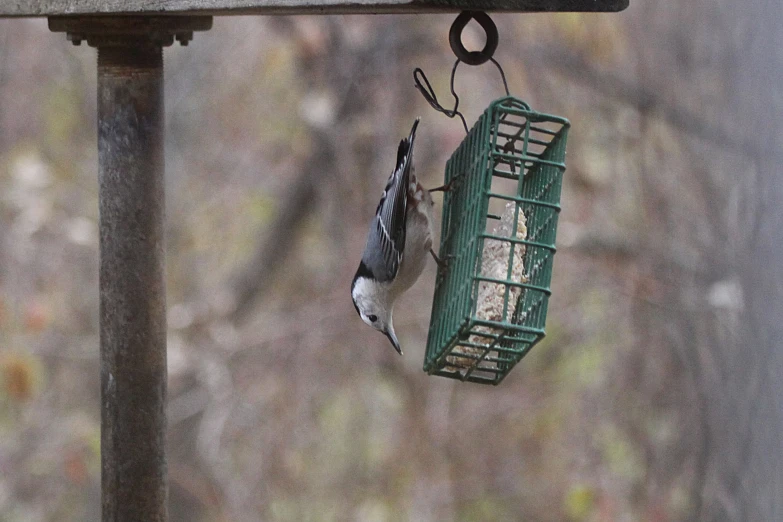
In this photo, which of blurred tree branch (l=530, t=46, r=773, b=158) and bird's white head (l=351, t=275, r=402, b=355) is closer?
bird's white head (l=351, t=275, r=402, b=355)

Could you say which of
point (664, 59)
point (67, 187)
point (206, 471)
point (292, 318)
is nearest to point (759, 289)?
point (664, 59)

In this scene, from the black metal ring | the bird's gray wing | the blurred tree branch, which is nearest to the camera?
the black metal ring

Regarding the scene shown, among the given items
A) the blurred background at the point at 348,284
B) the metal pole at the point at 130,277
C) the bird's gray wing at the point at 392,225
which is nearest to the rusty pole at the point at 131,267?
the metal pole at the point at 130,277

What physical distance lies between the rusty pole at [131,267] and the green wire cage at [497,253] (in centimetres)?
75

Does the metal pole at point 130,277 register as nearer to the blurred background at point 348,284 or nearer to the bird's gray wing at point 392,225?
the bird's gray wing at point 392,225

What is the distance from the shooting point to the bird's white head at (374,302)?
334 centimetres

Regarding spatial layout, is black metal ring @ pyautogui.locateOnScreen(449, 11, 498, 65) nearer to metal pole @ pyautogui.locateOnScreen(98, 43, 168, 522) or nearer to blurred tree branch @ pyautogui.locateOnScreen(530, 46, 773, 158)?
metal pole @ pyautogui.locateOnScreen(98, 43, 168, 522)

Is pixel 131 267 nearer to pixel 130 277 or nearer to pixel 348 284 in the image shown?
pixel 130 277

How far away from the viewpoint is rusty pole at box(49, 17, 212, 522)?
91.5 inches

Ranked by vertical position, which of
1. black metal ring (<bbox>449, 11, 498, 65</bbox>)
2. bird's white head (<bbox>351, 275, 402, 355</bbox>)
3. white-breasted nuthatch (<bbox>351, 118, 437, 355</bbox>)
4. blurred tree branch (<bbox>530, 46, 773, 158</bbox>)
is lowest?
bird's white head (<bbox>351, 275, 402, 355</bbox>)

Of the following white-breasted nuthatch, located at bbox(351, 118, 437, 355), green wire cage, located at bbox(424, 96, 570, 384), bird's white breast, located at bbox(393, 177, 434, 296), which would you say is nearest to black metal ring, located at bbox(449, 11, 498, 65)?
green wire cage, located at bbox(424, 96, 570, 384)

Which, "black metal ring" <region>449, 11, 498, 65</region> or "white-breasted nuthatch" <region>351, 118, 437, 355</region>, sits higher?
"black metal ring" <region>449, 11, 498, 65</region>

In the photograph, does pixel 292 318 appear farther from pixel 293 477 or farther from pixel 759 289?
pixel 759 289

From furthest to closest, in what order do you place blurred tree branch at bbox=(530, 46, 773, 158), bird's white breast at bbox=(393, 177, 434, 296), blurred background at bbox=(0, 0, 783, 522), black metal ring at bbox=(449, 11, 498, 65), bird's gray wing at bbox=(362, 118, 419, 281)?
blurred background at bbox=(0, 0, 783, 522) < blurred tree branch at bbox=(530, 46, 773, 158) < bird's white breast at bbox=(393, 177, 434, 296) < bird's gray wing at bbox=(362, 118, 419, 281) < black metal ring at bbox=(449, 11, 498, 65)
